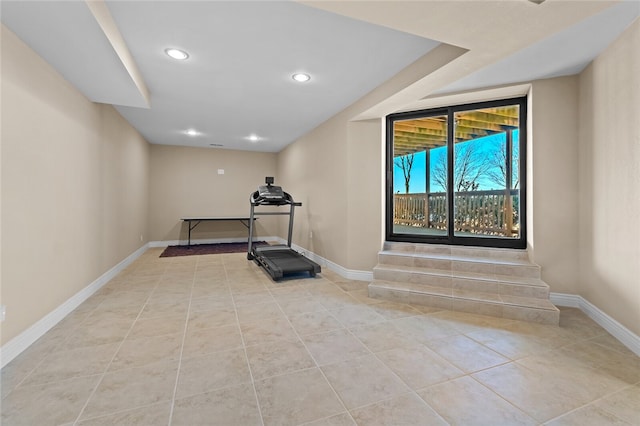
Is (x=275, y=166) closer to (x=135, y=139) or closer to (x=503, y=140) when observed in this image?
(x=135, y=139)

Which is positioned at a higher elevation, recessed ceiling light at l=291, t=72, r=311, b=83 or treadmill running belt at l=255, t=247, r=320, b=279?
recessed ceiling light at l=291, t=72, r=311, b=83

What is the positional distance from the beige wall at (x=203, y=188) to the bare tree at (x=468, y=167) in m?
5.00

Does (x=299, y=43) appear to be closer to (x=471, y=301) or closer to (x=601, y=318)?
(x=471, y=301)

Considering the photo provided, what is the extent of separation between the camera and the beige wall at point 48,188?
6.58ft

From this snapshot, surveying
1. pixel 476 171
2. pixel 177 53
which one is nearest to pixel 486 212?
pixel 476 171

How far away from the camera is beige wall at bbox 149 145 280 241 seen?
6.85 m

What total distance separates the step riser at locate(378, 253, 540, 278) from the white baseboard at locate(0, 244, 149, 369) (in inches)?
140

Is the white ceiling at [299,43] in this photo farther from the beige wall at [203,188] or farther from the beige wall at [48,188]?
the beige wall at [203,188]

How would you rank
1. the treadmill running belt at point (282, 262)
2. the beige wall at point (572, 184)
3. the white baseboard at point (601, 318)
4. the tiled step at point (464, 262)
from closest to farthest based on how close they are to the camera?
the white baseboard at point (601, 318) < the beige wall at point (572, 184) < the tiled step at point (464, 262) < the treadmill running belt at point (282, 262)

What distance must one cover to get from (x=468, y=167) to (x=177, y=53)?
403 cm

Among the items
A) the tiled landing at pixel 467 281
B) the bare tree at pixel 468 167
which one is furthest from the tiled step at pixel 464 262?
the bare tree at pixel 468 167

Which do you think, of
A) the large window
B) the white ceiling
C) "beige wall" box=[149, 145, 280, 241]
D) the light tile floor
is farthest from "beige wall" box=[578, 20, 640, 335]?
"beige wall" box=[149, 145, 280, 241]

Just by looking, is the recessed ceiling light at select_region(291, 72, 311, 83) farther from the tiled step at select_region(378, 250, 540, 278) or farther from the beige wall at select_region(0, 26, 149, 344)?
the tiled step at select_region(378, 250, 540, 278)

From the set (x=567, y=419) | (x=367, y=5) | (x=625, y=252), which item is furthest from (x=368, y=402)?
(x=625, y=252)
